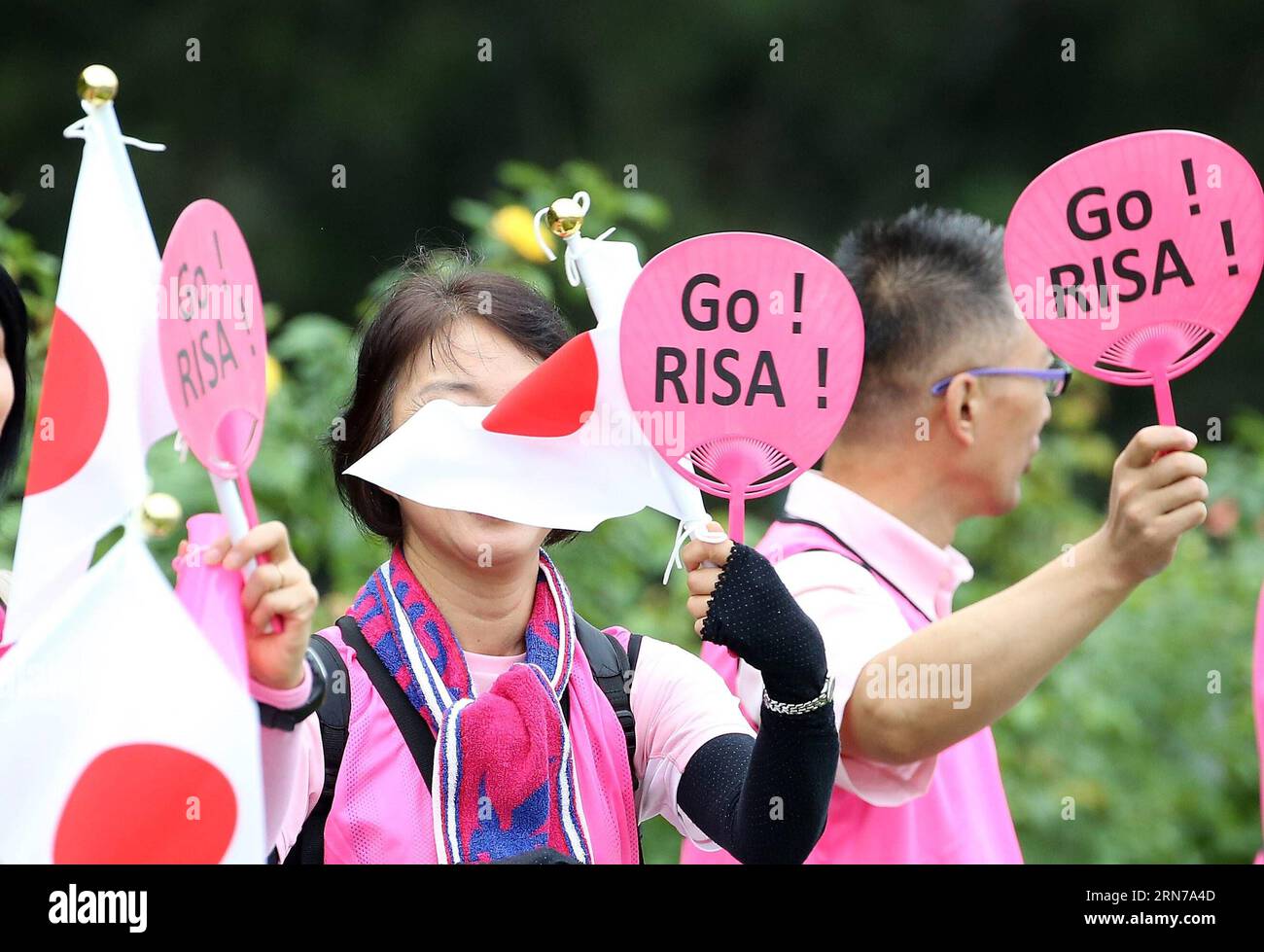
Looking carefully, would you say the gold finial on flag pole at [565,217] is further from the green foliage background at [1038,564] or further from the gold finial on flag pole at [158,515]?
the green foliage background at [1038,564]

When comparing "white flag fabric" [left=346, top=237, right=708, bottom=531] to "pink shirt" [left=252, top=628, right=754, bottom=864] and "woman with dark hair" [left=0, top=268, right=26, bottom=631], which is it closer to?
"pink shirt" [left=252, top=628, right=754, bottom=864]

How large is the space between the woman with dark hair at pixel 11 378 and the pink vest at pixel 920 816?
0.79m

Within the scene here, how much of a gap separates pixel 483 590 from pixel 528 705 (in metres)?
0.16

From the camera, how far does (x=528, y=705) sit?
1.48 meters

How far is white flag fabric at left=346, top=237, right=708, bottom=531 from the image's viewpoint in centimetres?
150

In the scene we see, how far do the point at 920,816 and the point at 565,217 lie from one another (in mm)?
743

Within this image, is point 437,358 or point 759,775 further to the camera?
point 437,358

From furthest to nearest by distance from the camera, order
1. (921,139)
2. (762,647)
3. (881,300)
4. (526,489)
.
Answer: (921,139), (881,300), (526,489), (762,647)

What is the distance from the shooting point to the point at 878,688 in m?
1.62

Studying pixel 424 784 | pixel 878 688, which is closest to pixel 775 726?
pixel 878 688

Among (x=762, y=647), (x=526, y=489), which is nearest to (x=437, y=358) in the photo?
(x=526, y=489)

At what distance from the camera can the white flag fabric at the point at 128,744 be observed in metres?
1.35

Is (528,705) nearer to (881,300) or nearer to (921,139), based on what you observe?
(881,300)

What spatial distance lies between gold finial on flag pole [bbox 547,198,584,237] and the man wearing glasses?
0.49 metres
